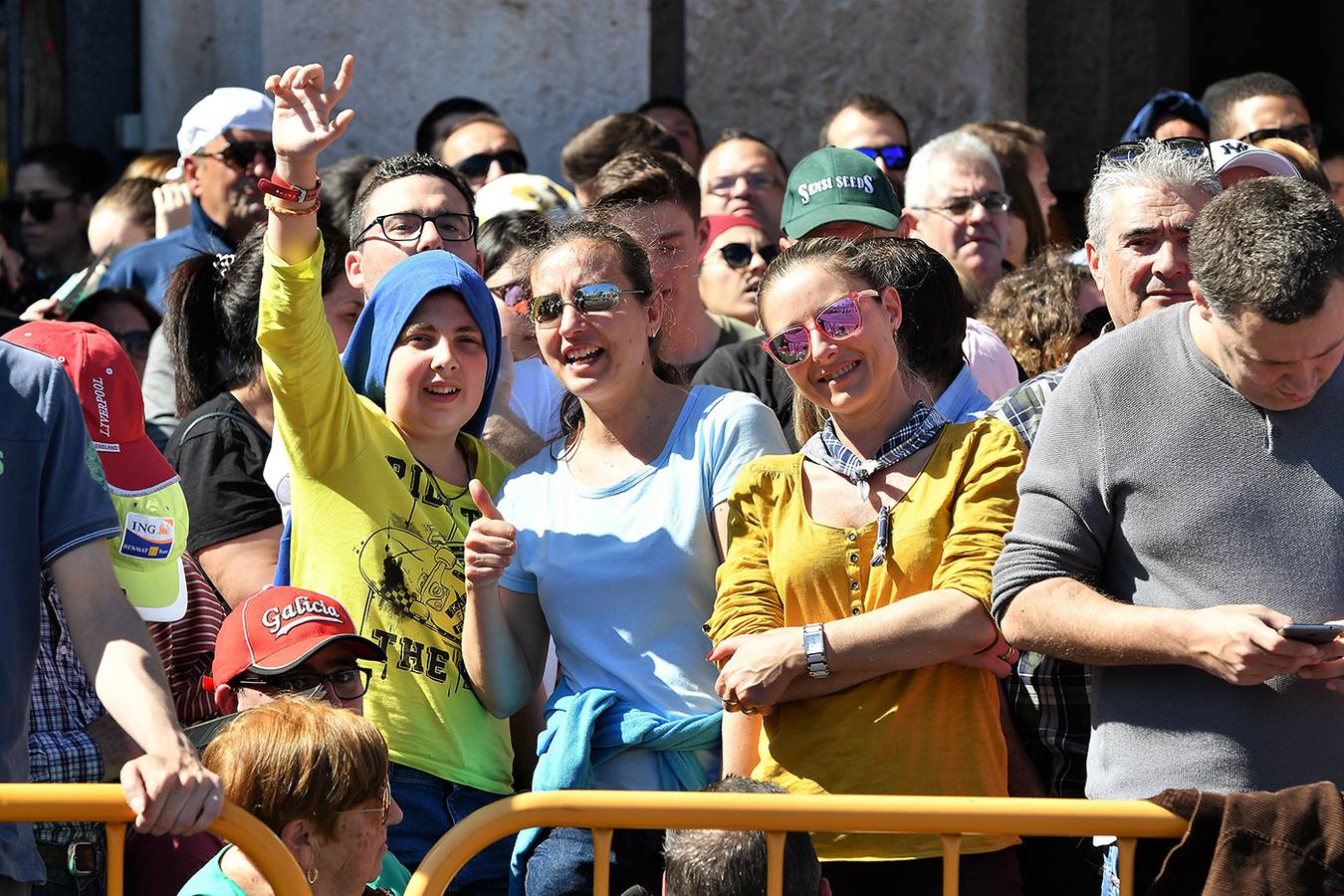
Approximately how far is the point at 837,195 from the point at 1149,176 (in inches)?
43.7

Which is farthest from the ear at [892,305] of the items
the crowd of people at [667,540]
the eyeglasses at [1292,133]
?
the eyeglasses at [1292,133]

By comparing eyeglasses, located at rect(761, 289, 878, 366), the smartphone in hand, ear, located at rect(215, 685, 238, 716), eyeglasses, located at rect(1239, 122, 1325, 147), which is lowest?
ear, located at rect(215, 685, 238, 716)

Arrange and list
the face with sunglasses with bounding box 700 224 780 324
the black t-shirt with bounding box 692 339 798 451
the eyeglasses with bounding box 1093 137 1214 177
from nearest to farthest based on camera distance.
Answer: the eyeglasses with bounding box 1093 137 1214 177
the black t-shirt with bounding box 692 339 798 451
the face with sunglasses with bounding box 700 224 780 324

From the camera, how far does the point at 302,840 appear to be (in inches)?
116

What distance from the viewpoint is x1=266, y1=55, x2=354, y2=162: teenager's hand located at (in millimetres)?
3516

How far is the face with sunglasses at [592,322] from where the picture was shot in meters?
3.77

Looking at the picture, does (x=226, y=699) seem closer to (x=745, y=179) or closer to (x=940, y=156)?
(x=940, y=156)

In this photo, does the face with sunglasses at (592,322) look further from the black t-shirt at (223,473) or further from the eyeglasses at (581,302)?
the black t-shirt at (223,473)

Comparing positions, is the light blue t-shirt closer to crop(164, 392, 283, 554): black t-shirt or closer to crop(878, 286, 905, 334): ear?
crop(878, 286, 905, 334): ear

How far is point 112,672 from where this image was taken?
110 inches

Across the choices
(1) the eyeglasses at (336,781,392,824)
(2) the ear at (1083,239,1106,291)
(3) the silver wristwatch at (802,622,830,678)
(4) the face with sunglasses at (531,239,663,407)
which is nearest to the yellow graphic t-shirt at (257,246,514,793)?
(4) the face with sunglasses at (531,239,663,407)

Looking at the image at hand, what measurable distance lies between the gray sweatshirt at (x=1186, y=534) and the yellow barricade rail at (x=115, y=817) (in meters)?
1.22

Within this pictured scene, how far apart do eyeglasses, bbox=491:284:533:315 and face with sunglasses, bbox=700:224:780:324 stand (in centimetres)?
95

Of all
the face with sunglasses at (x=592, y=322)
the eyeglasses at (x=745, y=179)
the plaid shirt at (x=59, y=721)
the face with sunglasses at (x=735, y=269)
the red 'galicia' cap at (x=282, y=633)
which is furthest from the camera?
the eyeglasses at (x=745, y=179)
